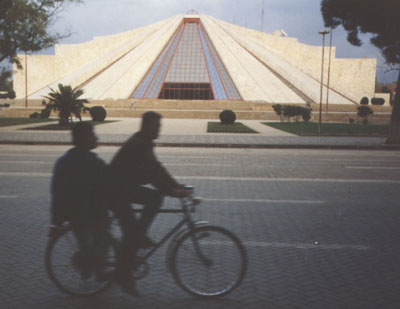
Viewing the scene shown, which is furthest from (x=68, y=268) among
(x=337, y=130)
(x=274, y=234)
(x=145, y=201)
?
(x=337, y=130)

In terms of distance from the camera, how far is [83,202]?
13.1ft

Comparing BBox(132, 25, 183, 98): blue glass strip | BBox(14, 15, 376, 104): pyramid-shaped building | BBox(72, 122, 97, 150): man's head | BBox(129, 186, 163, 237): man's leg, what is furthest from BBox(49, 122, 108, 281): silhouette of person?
BBox(132, 25, 183, 98): blue glass strip

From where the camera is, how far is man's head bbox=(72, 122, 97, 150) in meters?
4.01

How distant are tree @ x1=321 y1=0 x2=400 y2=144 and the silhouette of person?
17.8m

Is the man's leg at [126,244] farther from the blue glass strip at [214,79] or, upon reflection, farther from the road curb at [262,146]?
the blue glass strip at [214,79]

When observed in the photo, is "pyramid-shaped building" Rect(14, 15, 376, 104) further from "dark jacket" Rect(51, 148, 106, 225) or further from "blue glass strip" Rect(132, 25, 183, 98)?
"dark jacket" Rect(51, 148, 106, 225)

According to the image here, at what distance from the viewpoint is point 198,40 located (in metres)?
59.9

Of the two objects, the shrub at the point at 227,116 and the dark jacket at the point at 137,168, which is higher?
the dark jacket at the point at 137,168

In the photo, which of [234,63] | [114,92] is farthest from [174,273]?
[234,63]

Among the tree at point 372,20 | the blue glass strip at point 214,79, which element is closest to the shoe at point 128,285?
the tree at point 372,20

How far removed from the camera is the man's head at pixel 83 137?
4012mm

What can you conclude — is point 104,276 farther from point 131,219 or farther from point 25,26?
point 25,26

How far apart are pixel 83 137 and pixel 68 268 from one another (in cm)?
121

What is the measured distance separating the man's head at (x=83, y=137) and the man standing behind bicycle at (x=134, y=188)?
271 millimetres
